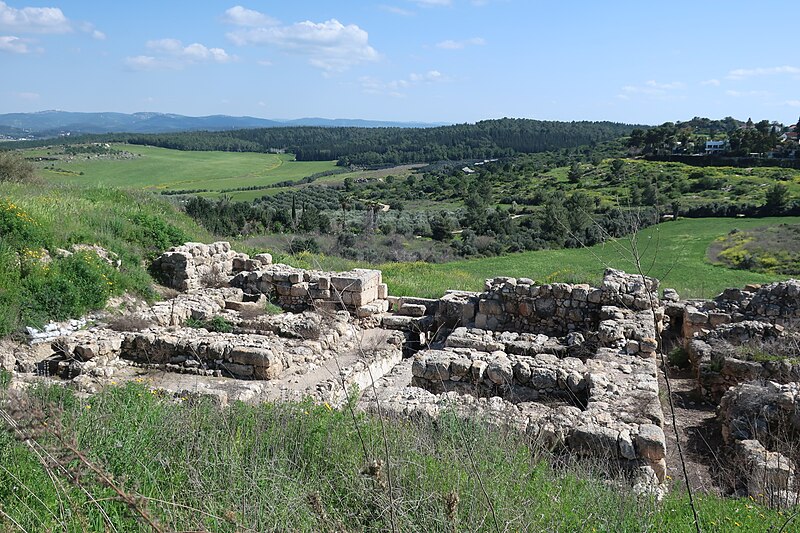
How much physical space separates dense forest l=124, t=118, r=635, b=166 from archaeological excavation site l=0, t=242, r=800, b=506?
259 feet

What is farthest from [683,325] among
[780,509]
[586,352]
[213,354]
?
[213,354]

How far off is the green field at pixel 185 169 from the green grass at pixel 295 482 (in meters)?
52.5

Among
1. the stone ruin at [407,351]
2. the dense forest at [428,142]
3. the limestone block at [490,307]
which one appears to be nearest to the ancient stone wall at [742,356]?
the stone ruin at [407,351]

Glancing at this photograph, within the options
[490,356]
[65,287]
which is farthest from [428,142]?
[490,356]

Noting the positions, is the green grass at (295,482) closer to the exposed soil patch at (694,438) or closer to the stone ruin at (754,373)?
the stone ruin at (754,373)

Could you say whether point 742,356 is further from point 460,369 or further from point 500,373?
point 460,369

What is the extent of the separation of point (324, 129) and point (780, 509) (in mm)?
137566

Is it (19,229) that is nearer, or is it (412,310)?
(19,229)

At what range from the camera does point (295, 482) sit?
3908mm

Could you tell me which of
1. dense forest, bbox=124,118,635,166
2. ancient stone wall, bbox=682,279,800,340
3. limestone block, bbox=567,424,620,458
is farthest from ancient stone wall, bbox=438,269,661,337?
dense forest, bbox=124,118,635,166

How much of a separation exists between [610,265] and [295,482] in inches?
993

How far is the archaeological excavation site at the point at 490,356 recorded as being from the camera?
6430 mm

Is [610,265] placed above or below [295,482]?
below

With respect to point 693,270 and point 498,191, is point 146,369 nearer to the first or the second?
point 693,270
